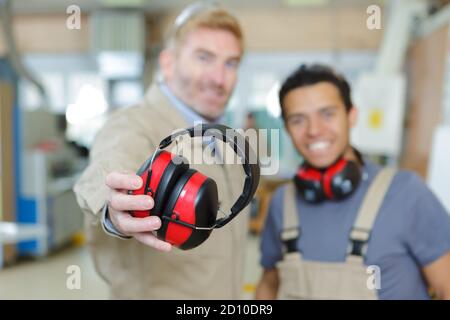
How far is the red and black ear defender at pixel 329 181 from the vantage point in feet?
3.20

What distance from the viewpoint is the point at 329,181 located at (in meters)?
0.98

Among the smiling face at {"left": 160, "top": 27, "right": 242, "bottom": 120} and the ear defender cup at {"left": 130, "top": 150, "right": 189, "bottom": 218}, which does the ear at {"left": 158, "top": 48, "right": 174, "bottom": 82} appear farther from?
the ear defender cup at {"left": 130, "top": 150, "right": 189, "bottom": 218}

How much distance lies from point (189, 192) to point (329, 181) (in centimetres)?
59

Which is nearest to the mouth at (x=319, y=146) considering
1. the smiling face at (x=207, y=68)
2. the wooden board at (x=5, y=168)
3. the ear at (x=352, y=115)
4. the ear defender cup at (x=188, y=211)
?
the ear at (x=352, y=115)

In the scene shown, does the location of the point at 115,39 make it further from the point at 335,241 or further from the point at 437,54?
the point at 335,241

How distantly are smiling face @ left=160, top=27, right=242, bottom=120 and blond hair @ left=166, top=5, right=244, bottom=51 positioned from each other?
0.4 inches

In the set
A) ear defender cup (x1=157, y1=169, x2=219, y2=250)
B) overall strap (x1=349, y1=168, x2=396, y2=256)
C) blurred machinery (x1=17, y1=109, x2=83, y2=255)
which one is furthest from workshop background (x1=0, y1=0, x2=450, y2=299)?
overall strap (x1=349, y1=168, x2=396, y2=256)

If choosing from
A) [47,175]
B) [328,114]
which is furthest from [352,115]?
[47,175]

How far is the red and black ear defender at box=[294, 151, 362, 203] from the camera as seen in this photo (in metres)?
0.98

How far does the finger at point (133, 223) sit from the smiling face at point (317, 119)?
1.78 feet

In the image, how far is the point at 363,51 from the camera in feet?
17.5

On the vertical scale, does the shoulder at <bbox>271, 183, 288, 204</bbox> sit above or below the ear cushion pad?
below

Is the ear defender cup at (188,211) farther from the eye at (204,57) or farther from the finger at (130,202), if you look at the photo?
the eye at (204,57)

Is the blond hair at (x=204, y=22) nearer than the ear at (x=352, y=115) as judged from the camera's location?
Yes
